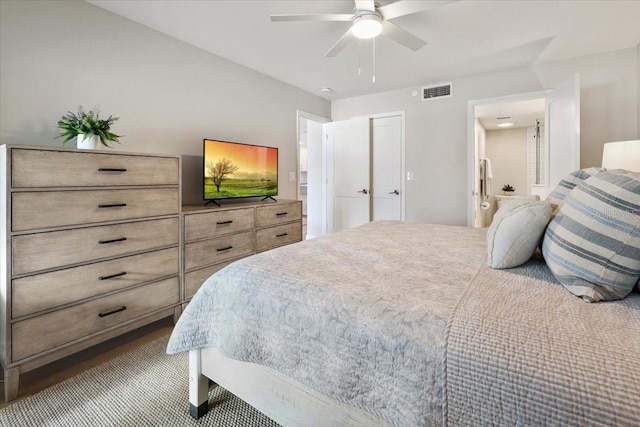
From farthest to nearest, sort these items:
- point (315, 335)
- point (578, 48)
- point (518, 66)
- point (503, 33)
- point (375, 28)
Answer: point (518, 66) < point (578, 48) < point (503, 33) < point (375, 28) < point (315, 335)

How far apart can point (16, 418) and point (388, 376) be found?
1.83 metres

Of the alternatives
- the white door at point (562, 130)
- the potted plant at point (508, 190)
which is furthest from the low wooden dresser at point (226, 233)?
the potted plant at point (508, 190)

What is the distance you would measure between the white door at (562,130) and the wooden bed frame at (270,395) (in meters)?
3.16

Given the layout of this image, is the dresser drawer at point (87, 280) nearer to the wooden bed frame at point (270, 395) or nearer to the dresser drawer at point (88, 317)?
the dresser drawer at point (88, 317)

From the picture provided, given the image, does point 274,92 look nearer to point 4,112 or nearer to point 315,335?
point 4,112

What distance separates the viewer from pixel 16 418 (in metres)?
1.47

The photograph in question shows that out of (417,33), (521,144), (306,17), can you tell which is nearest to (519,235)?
(306,17)

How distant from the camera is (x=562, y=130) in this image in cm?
314

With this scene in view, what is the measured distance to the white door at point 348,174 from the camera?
4.78 meters

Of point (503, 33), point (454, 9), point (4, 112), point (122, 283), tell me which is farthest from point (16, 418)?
point (503, 33)

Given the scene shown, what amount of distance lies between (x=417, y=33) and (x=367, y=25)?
0.92 m

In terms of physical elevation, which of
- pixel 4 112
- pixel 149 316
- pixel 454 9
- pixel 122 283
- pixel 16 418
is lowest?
pixel 16 418

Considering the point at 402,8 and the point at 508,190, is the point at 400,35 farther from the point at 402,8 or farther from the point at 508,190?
the point at 508,190

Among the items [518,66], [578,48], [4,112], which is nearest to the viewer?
[4,112]
